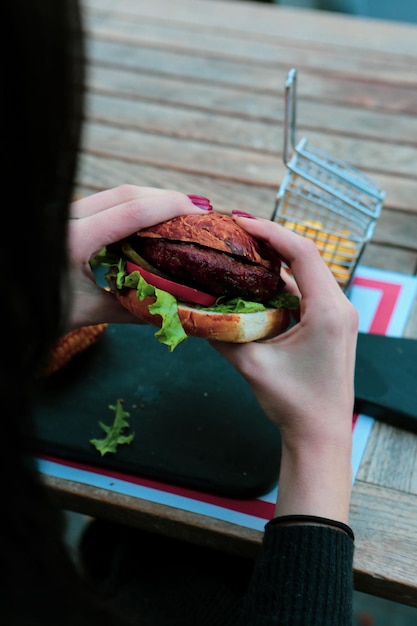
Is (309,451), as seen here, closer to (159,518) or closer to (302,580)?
(302,580)

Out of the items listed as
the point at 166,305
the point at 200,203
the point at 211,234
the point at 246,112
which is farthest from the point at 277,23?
the point at 166,305

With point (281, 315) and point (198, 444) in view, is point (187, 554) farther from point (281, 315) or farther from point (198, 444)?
point (281, 315)

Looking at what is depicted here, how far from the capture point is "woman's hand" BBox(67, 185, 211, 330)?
4.16 feet

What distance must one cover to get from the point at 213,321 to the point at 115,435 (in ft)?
1.04

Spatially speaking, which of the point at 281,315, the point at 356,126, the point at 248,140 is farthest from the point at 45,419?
the point at 356,126

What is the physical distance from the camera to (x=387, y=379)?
147 centimetres

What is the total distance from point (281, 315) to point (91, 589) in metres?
0.77

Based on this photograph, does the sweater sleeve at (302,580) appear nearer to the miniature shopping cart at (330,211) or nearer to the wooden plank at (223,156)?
the miniature shopping cart at (330,211)

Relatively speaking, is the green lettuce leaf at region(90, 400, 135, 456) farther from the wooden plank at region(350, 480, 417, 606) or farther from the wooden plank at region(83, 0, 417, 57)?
the wooden plank at region(83, 0, 417, 57)

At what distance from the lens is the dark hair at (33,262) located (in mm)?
524

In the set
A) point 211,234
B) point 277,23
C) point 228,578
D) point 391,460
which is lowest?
point 228,578

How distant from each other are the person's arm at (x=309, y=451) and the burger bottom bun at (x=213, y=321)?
0.04 meters

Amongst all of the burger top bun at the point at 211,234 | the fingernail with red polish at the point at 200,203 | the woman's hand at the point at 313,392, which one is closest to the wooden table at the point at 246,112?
the woman's hand at the point at 313,392

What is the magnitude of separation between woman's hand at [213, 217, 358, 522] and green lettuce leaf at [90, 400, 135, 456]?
1.02 feet
